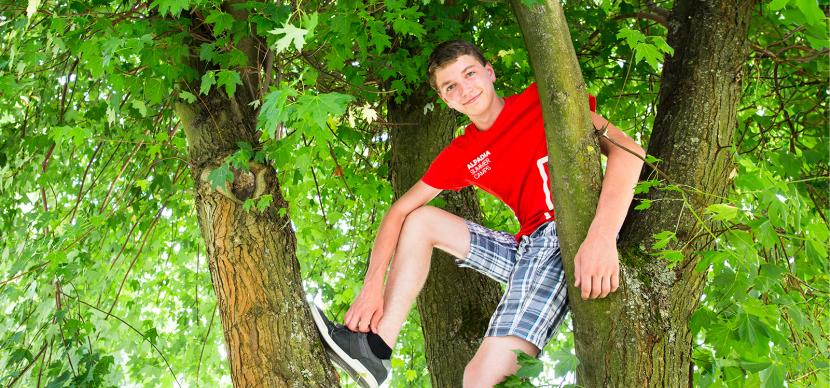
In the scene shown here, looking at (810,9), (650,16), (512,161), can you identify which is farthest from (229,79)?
(650,16)

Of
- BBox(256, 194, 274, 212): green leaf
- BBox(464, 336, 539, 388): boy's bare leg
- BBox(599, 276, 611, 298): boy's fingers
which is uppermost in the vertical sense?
BBox(256, 194, 274, 212): green leaf

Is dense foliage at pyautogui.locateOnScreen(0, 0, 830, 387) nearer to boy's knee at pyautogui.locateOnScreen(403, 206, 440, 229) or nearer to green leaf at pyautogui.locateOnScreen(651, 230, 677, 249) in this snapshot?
green leaf at pyautogui.locateOnScreen(651, 230, 677, 249)

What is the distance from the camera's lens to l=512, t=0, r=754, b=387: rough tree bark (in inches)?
96.4

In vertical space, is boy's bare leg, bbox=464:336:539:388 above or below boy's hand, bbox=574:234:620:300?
below

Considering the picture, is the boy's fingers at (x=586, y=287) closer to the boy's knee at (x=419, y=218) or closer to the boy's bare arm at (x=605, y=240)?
the boy's bare arm at (x=605, y=240)

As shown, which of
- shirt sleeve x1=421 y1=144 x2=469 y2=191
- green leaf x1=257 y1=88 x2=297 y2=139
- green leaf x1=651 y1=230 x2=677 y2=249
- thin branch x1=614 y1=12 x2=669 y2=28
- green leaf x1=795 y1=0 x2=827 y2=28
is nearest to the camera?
green leaf x1=257 y1=88 x2=297 y2=139

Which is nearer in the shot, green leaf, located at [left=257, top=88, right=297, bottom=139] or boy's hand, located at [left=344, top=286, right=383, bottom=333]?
green leaf, located at [left=257, top=88, right=297, bottom=139]

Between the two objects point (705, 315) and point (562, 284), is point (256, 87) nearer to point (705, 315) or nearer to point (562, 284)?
point (562, 284)

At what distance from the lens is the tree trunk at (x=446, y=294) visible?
3.92 m

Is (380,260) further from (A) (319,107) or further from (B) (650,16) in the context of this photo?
(B) (650,16)

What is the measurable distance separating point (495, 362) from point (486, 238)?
60 centimetres

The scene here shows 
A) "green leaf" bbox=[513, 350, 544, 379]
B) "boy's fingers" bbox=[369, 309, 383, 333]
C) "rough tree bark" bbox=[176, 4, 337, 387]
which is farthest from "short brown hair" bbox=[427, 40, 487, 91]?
"green leaf" bbox=[513, 350, 544, 379]

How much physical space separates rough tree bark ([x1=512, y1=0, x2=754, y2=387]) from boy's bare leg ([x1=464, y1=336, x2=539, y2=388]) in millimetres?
223

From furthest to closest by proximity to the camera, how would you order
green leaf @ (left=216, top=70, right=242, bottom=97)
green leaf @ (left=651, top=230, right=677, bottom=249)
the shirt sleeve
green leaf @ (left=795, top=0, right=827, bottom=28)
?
the shirt sleeve < green leaf @ (left=216, top=70, right=242, bottom=97) < green leaf @ (left=795, top=0, right=827, bottom=28) < green leaf @ (left=651, top=230, right=677, bottom=249)
